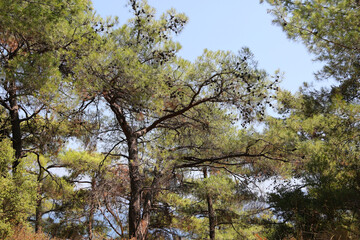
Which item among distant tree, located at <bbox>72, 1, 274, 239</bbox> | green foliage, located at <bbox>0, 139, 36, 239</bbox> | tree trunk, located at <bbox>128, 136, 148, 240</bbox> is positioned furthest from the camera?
green foliage, located at <bbox>0, 139, 36, 239</bbox>

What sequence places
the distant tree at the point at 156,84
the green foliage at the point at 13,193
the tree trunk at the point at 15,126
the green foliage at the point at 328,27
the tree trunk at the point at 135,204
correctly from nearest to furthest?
1. the green foliage at the point at 328,27
2. the distant tree at the point at 156,84
3. the tree trunk at the point at 135,204
4. the green foliage at the point at 13,193
5. the tree trunk at the point at 15,126

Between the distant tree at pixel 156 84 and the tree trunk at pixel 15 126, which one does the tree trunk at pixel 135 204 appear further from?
the tree trunk at pixel 15 126

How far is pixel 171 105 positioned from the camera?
6.49m

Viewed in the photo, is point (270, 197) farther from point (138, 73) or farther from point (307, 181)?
point (138, 73)

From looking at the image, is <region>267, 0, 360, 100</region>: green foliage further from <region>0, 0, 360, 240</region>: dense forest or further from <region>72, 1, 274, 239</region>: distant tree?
Result: <region>72, 1, 274, 239</region>: distant tree

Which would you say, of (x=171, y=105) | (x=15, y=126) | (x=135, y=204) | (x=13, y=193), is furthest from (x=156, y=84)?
(x=15, y=126)

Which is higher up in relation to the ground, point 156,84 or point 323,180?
point 156,84

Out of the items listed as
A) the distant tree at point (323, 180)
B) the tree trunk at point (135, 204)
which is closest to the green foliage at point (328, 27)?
the distant tree at point (323, 180)

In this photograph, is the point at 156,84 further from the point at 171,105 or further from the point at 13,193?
the point at 13,193

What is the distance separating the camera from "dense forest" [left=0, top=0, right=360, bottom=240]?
5.13m

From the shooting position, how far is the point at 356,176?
20.7 ft

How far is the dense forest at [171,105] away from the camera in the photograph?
5129 mm

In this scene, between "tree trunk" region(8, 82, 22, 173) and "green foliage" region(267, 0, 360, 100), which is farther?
"tree trunk" region(8, 82, 22, 173)

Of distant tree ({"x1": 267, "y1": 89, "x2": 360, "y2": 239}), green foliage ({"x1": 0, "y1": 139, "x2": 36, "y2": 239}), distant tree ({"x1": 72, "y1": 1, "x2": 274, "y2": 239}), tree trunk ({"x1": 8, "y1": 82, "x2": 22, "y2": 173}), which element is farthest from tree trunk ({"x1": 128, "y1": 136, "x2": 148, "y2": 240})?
tree trunk ({"x1": 8, "y1": 82, "x2": 22, "y2": 173})
